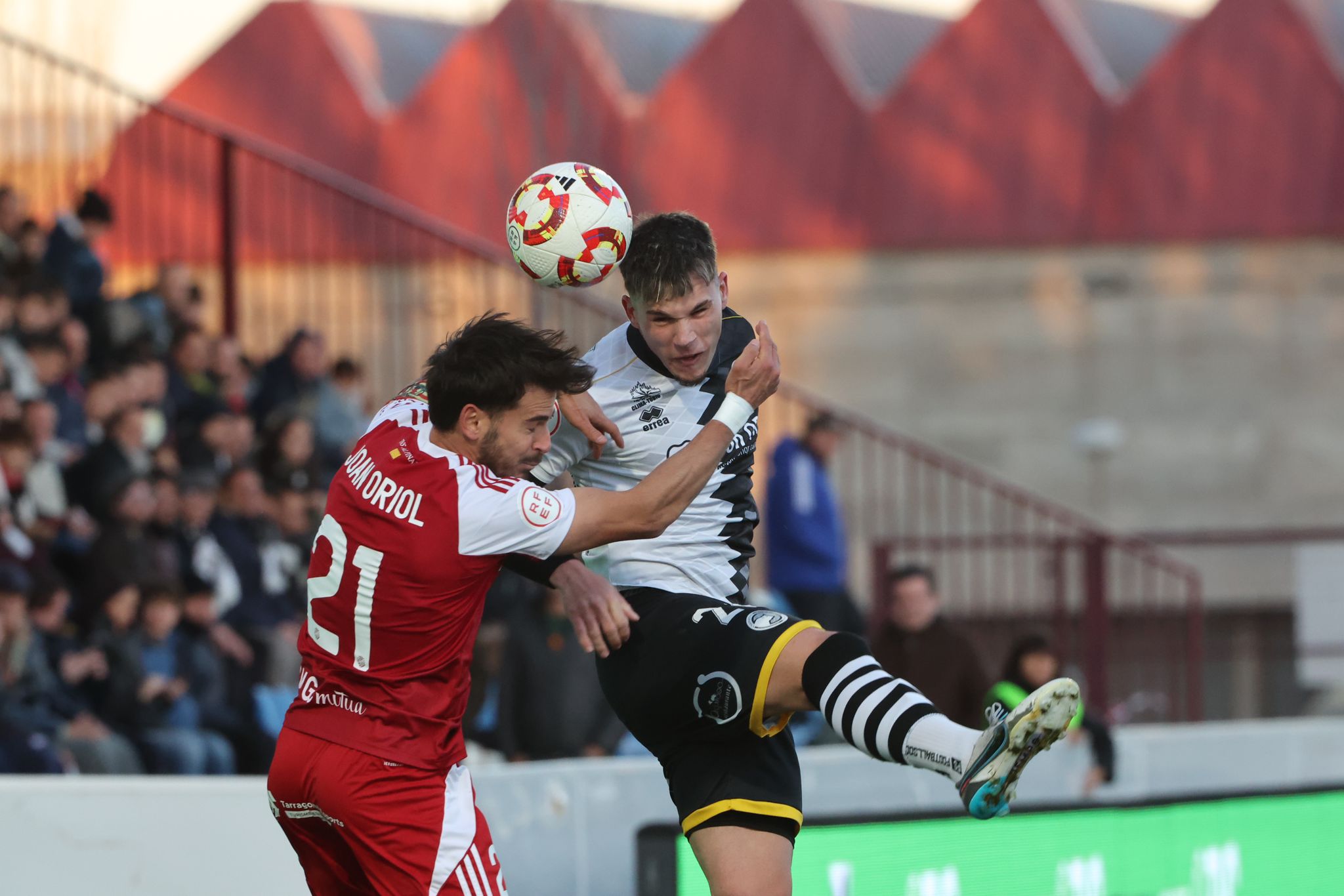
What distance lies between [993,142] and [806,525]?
808 cm

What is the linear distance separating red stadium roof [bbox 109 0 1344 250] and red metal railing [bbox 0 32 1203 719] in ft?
6.27

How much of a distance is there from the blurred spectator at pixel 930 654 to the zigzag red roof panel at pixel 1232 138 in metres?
9.54

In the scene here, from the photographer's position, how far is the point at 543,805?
8461 millimetres

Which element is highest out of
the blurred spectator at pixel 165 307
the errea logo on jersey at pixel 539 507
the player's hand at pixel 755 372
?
the blurred spectator at pixel 165 307

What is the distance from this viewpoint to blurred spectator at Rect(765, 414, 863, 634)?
40.1 ft

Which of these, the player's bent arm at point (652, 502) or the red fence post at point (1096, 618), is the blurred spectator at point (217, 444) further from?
the red fence post at point (1096, 618)

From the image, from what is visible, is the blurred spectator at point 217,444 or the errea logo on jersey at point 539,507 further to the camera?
the blurred spectator at point 217,444

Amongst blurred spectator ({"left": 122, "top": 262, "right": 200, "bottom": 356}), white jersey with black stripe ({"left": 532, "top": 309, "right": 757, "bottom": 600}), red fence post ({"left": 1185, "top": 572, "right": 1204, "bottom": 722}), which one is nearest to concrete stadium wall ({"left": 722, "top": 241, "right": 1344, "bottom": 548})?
red fence post ({"left": 1185, "top": 572, "right": 1204, "bottom": 722})

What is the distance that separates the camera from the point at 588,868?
860 cm

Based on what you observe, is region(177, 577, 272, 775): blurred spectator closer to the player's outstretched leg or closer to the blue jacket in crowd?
the blue jacket in crowd

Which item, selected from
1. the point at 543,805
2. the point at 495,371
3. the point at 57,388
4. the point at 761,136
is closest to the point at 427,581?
the point at 495,371

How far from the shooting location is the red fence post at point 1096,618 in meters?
14.1

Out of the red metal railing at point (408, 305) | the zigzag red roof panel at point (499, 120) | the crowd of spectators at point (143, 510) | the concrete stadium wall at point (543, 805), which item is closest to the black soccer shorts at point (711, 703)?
the concrete stadium wall at point (543, 805)

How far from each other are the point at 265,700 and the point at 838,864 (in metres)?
3.45
